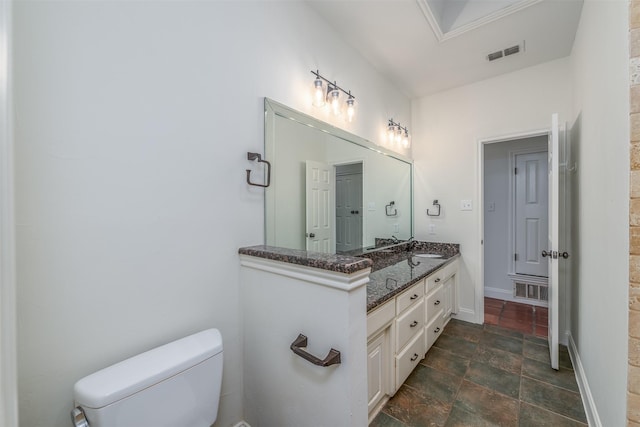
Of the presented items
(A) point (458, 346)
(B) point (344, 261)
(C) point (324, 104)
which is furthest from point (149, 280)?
(A) point (458, 346)

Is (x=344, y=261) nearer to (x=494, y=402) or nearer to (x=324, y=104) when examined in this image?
(x=324, y=104)

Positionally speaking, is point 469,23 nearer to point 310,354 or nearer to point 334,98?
point 334,98

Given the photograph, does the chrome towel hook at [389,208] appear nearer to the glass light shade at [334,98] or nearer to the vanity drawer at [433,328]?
the vanity drawer at [433,328]

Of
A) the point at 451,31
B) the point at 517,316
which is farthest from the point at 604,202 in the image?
the point at 517,316

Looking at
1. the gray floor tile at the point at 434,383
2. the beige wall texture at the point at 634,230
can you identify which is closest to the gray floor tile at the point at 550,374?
the gray floor tile at the point at 434,383

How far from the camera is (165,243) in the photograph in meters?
1.11

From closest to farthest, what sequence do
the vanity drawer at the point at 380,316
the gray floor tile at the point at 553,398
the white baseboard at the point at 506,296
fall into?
the vanity drawer at the point at 380,316 → the gray floor tile at the point at 553,398 → the white baseboard at the point at 506,296

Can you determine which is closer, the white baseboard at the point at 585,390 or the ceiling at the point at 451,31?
the white baseboard at the point at 585,390

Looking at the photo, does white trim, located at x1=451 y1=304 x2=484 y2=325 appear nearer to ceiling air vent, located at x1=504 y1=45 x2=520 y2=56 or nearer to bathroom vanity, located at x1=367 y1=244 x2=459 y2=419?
bathroom vanity, located at x1=367 y1=244 x2=459 y2=419

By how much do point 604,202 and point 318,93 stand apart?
5.57 feet

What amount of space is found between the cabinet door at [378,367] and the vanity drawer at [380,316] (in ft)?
0.30

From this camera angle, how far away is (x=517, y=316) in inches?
117

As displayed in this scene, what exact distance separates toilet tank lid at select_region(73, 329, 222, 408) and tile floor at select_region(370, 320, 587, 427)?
1133 millimetres

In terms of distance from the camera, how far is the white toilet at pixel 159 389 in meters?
0.79
